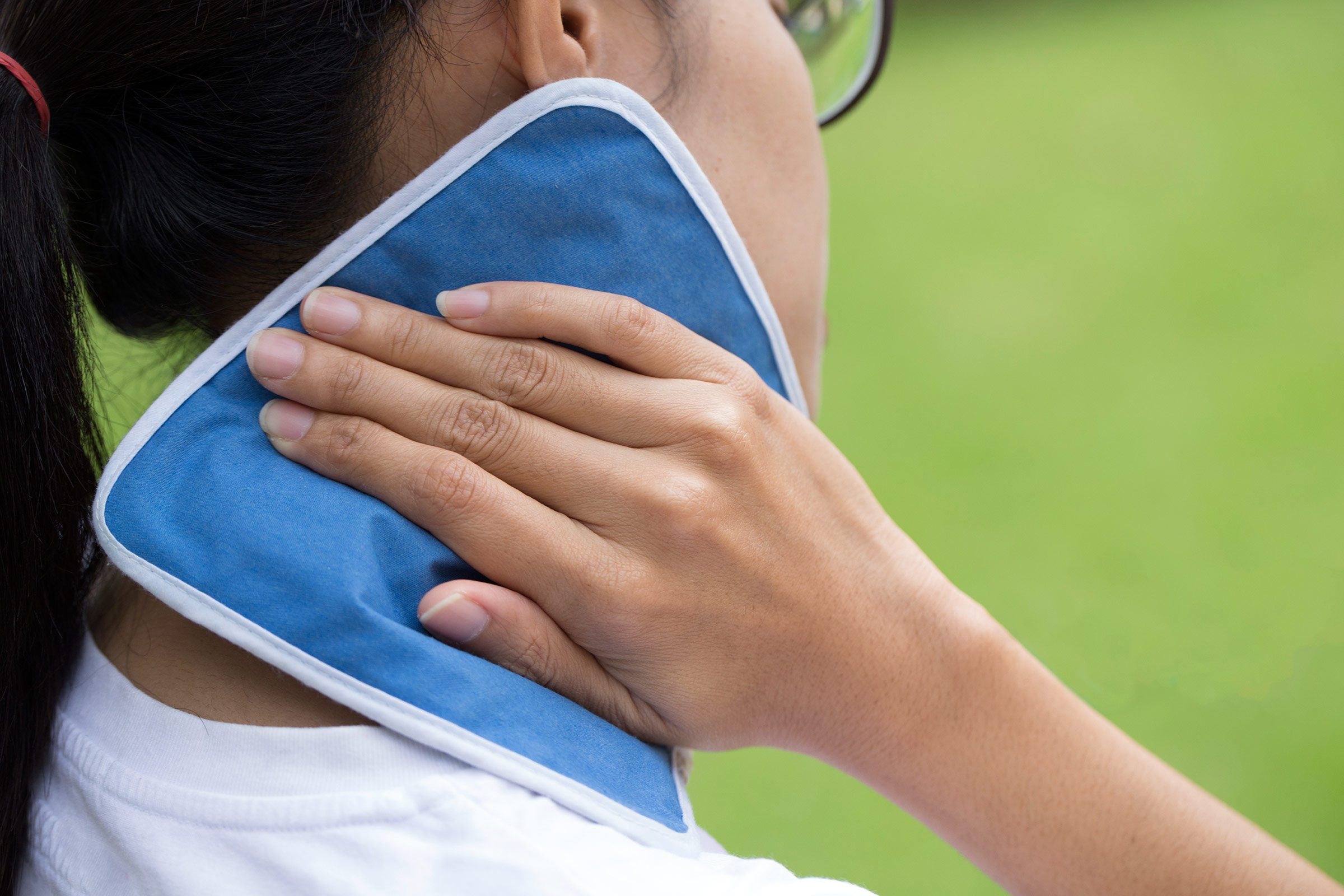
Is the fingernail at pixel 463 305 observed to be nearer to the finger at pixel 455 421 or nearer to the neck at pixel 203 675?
the finger at pixel 455 421

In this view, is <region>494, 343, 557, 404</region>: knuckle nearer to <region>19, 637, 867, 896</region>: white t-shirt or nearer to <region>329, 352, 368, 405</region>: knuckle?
<region>329, 352, 368, 405</region>: knuckle

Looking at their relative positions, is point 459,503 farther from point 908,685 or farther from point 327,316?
point 908,685

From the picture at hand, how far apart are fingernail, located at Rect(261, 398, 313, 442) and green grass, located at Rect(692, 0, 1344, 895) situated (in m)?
1.47

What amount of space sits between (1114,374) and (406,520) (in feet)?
9.61

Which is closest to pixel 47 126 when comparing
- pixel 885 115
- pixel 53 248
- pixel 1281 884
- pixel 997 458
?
pixel 53 248

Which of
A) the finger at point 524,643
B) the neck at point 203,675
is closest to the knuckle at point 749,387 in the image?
the finger at point 524,643

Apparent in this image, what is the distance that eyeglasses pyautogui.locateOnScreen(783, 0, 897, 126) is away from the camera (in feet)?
3.51

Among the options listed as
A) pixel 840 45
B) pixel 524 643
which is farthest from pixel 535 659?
pixel 840 45

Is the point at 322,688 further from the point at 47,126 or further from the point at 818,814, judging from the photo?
the point at 818,814

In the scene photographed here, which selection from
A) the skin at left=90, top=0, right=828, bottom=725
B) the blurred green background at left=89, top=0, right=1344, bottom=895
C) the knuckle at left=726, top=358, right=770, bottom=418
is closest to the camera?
the skin at left=90, top=0, right=828, bottom=725

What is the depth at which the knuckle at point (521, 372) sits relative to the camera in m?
0.69

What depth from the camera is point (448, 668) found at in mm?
567

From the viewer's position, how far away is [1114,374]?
10.2ft

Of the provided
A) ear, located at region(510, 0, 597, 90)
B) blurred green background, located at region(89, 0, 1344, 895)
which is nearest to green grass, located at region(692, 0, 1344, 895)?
blurred green background, located at region(89, 0, 1344, 895)
